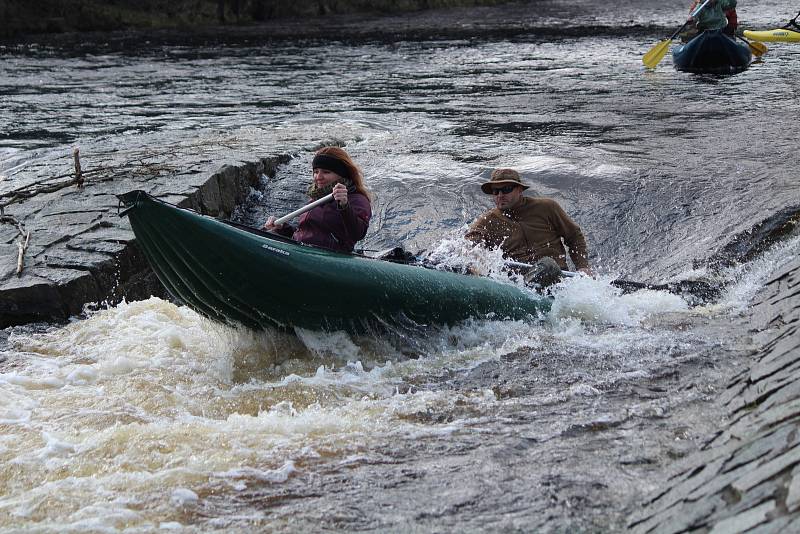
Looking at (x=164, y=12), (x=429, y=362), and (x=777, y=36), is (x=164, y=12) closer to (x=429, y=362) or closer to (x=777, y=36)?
(x=777, y=36)

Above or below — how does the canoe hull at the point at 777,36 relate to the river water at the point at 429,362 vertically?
above

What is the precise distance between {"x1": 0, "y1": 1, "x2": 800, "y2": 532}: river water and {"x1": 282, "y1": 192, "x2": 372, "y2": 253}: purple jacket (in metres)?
0.78

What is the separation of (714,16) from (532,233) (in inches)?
471

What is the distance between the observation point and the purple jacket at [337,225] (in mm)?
6270

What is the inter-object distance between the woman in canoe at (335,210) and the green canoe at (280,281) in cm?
38

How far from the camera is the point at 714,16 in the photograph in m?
17.1

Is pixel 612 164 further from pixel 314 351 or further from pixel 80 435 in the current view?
pixel 80 435

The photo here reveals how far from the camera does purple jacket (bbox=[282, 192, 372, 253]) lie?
6270 mm

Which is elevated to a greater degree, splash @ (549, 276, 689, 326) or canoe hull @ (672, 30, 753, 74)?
canoe hull @ (672, 30, 753, 74)

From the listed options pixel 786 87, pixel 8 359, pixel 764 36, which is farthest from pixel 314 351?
pixel 764 36

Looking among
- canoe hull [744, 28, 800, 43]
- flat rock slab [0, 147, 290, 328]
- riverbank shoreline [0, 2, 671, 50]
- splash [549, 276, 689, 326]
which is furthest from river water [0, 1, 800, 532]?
riverbank shoreline [0, 2, 671, 50]

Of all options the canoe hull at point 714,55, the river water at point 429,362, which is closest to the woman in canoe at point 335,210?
the river water at point 429,362

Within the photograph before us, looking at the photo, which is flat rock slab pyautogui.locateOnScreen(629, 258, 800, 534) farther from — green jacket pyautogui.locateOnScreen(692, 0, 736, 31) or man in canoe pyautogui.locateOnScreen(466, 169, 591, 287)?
green jacket pyautogui.locateOnScreen(692, 0, 736, 31)

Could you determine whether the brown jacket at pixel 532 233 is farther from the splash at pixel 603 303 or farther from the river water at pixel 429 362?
the splash at pixel 603 303
